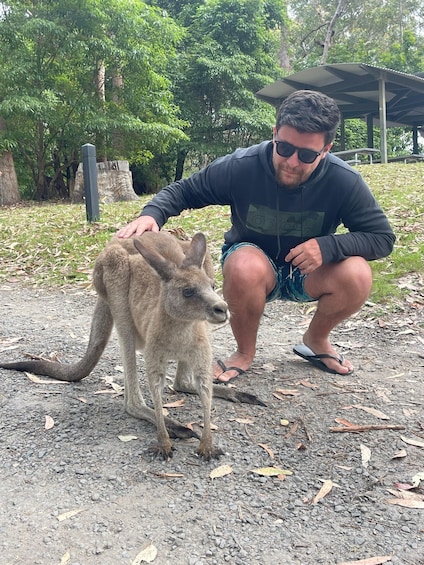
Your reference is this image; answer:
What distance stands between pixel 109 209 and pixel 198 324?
5.61m

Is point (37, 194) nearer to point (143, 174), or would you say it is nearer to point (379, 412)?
point (143, 174)

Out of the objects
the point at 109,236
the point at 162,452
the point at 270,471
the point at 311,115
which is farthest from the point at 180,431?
the point at 109,236

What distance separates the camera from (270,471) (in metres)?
1.98

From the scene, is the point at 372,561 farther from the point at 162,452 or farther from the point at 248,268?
the point at 248,268

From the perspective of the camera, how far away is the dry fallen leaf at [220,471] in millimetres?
1960

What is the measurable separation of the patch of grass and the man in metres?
1.31

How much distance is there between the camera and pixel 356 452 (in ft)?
6.86

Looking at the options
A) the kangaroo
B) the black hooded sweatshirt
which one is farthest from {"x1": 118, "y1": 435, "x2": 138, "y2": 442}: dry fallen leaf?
the black hooded sweatshirt

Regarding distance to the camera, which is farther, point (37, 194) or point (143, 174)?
point (143, 174)

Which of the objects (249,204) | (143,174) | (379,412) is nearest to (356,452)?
(379,412)

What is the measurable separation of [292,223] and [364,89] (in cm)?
1075

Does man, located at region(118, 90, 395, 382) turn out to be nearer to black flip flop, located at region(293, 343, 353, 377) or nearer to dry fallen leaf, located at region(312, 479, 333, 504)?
black flip flop, located at region(293, 343, 353, 377)

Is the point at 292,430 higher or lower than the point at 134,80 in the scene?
lower

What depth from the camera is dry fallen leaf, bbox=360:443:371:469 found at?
202cm
